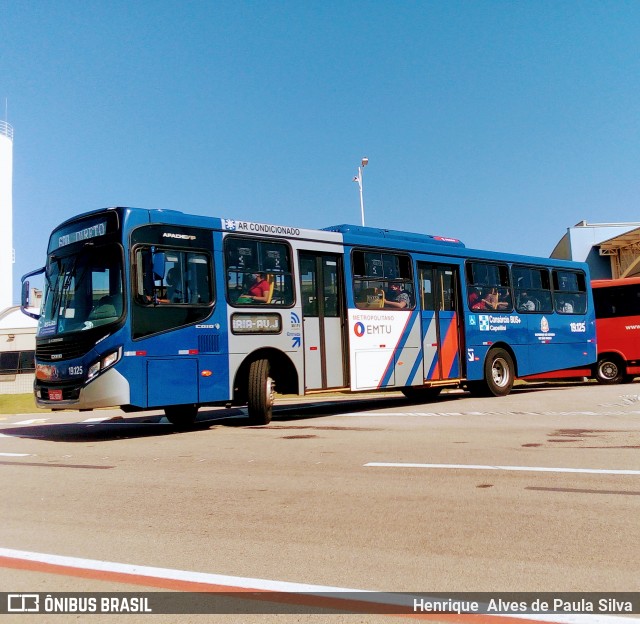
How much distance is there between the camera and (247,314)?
11.7m

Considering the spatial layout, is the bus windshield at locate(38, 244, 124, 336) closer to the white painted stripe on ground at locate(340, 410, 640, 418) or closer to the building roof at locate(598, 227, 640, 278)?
the white painted stripe on ground at locate(340, 410, 640, 418)

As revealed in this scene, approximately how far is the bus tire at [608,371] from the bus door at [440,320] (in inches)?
333

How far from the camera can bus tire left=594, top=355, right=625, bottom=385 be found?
21656mm

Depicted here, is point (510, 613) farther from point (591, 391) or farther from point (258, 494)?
point (591, 391)

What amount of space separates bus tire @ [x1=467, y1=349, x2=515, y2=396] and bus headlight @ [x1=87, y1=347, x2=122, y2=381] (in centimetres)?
953

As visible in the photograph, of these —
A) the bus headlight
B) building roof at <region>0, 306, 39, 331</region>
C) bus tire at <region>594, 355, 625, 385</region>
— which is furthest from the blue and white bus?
building roof at <region>0, 306, 39, 331</region>

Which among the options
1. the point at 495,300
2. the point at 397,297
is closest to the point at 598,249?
the point at 495,300

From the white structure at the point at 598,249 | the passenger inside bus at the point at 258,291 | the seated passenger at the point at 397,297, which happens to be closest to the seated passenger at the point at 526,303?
the seated passenger at the point at 397,297

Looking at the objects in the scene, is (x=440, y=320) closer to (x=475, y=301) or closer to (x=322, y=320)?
(x=475, y=301)

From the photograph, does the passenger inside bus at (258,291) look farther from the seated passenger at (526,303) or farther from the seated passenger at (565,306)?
the seated passenger at (565,306)

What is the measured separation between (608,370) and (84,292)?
17.6m

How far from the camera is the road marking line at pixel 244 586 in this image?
323 centimetres

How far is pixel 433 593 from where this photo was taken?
3580 millimetres

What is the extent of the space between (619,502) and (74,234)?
30.2ft
